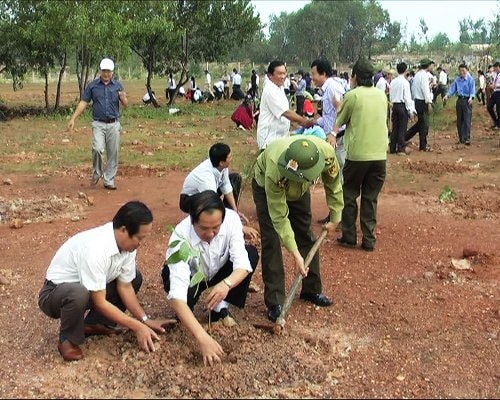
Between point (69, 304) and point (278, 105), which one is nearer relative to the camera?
point (69, 304)

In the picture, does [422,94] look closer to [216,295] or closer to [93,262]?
[216,295]

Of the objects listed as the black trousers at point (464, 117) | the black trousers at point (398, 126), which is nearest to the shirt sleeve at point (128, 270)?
the black trousers at point (398, 126)

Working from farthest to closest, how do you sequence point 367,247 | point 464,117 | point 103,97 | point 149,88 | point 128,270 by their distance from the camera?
point 149,88 → point 464,117 → point 103,97 → point 367,247 → point 128,270

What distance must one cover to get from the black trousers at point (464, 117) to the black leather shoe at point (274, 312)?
358 inches

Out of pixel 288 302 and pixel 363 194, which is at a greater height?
pixel 363 194

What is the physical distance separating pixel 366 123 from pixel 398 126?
228 inches

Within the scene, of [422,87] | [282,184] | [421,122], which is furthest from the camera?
[421,122]

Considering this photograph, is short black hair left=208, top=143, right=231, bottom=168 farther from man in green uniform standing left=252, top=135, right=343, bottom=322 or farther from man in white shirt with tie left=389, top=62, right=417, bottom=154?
man in white shirt with tie left=389, top=62, right=417, bottom=154

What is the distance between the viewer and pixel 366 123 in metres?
5.27

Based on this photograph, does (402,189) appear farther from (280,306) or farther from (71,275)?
(71,275)

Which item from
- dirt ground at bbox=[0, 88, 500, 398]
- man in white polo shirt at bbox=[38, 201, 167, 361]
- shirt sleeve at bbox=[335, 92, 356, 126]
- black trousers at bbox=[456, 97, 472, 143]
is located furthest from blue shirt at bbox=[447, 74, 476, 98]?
man in white polo shirt at bbox=[38, 201, 167, 361]

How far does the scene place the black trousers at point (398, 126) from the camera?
10516 millimetres

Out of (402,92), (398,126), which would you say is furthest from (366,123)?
(398,126)

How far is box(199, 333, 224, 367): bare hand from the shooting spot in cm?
317
